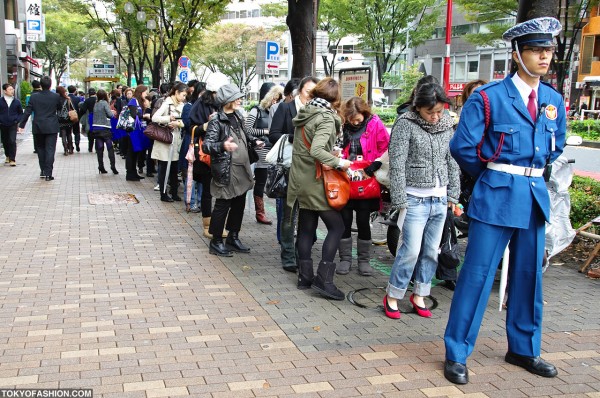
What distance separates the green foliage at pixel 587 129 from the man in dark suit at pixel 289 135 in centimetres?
2237

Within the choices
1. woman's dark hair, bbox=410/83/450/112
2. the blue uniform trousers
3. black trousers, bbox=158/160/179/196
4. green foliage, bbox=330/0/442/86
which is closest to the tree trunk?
black trousers, bbox=158/160/179/196

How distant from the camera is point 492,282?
160 inches

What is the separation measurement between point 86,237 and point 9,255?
1.10m

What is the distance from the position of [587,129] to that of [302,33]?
1990 cm

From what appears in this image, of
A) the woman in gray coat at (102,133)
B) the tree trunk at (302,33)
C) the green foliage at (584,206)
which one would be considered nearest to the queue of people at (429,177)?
the green foliage at (584,206)

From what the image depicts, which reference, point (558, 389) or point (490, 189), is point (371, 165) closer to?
point (490, 189)

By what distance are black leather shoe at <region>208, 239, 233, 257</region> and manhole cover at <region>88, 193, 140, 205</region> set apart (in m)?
3.76

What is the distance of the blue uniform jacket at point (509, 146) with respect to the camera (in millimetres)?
3904

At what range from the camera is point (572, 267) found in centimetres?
686

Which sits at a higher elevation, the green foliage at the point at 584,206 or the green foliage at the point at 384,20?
the green foliage at the point at 384,20

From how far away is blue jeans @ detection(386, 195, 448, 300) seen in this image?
4.92m

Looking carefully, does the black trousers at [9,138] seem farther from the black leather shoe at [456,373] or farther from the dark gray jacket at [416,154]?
the black leather shoe at [456,373]

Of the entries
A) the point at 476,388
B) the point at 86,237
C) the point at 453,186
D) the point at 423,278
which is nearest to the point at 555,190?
the point at 453,186

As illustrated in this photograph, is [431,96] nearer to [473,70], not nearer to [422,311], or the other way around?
[422,311]
